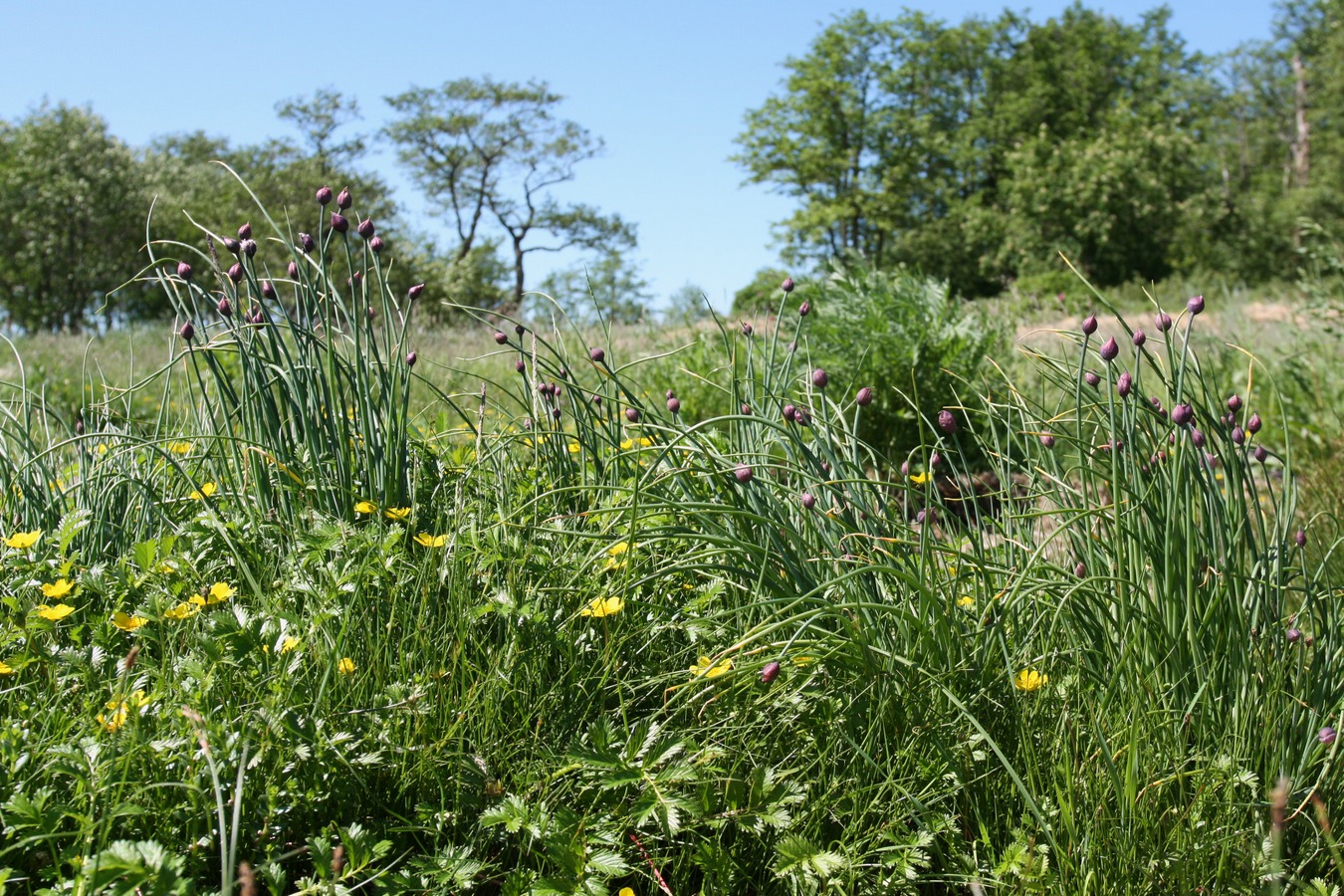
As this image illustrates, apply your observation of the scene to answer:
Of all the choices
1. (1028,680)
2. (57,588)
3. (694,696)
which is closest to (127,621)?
(57,588)

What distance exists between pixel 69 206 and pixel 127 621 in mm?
32300

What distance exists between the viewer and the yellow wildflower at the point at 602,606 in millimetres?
1717

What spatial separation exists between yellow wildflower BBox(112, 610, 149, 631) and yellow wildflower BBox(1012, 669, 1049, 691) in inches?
61.3

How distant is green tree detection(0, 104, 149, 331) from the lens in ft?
90.8

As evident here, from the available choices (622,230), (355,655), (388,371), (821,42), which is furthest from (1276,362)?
(622,230)

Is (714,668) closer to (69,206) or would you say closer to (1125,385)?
(1125,385)

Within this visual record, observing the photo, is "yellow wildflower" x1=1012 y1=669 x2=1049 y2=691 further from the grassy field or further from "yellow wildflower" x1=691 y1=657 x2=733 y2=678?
"yellow wildflower" x1=691 y1=657 x2=733 y2=678

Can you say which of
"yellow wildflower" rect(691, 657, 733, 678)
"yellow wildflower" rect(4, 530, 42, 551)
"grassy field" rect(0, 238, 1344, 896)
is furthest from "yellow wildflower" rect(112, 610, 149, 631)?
"yellow wildflower" rect(691, 657, 733, 678)

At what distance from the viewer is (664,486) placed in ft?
7.72

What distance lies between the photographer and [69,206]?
28281 mm

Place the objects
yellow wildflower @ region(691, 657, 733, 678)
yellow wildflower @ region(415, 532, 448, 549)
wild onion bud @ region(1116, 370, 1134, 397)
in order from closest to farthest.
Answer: yellow wildflower @ region(691, 657, 733, 678)
wild onion bud @ region(1116, 370, 1134, 397)
yellow wildflower @ region(415, 532, 448, 549)

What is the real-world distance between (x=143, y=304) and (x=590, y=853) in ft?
156

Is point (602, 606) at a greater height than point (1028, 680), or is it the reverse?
point (602, 606)

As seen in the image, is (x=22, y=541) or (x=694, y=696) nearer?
(x=694, y=696)
